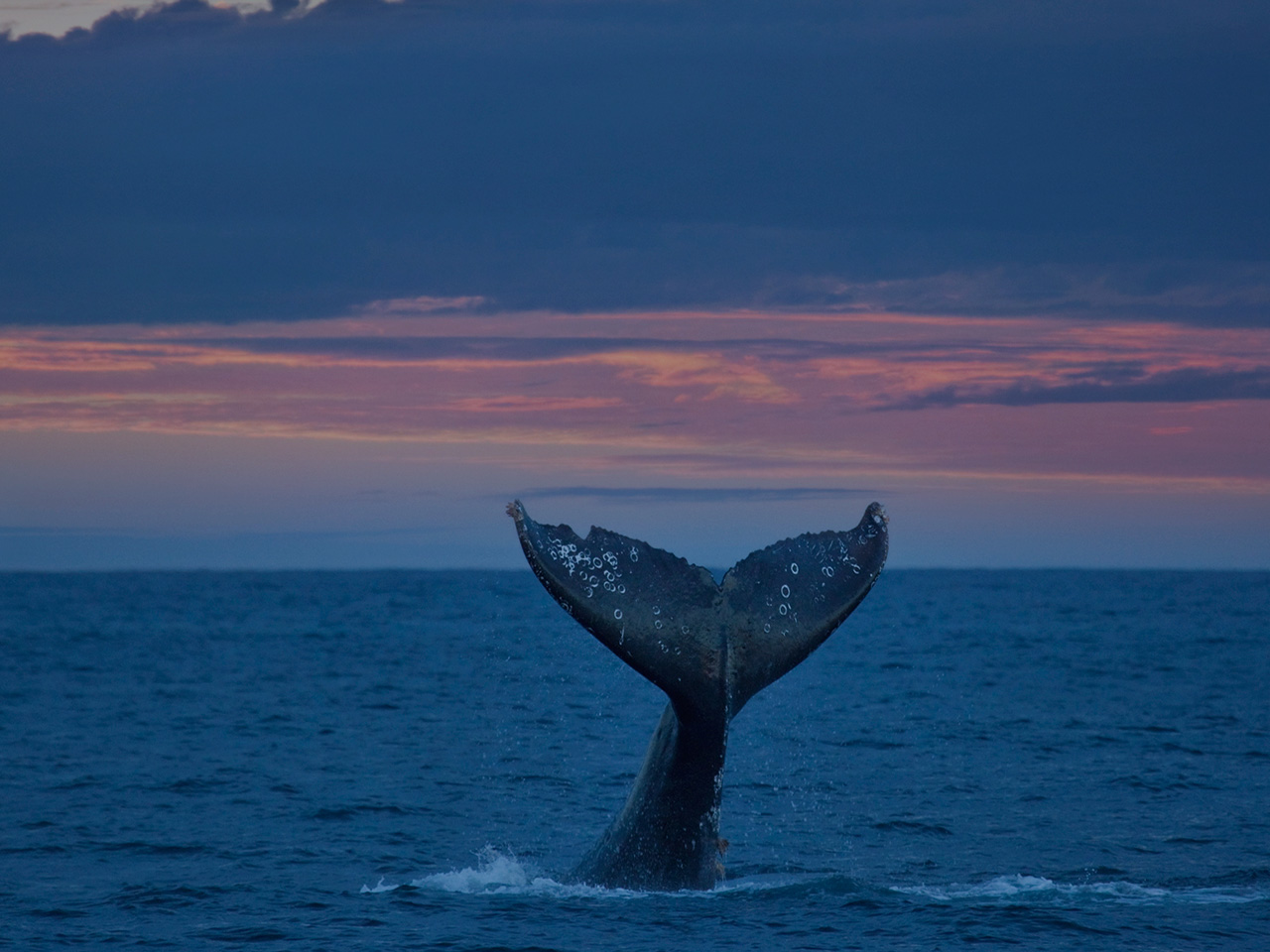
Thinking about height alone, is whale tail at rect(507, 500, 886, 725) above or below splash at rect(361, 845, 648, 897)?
above

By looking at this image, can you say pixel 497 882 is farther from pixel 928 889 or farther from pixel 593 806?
pixel 593 806

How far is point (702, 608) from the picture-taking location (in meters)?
10.3

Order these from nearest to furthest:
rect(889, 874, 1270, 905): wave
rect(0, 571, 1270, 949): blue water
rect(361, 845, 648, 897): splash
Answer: rect(0, 571, 1270, 949): blue water, rect(361, 845, 648, 897): splash, rect(889, 874, 1270, 905): wave

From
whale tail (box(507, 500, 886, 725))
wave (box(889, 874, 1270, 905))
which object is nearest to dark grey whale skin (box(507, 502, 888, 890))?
whale tail (box(507, 500, 886, 725))

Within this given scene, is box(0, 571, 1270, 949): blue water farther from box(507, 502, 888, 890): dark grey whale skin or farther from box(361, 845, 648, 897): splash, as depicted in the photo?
box(507, 502, 888, 890): dark grey whale skin

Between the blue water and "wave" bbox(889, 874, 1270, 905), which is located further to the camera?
"wave" bbox(889, 874, 1270, 905)

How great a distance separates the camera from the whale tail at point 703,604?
998cm

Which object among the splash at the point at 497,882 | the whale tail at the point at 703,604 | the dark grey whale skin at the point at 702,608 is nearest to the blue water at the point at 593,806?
the splash at the point at 497,882

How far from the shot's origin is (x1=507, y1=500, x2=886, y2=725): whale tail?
9977 mm

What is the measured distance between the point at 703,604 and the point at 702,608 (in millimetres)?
31

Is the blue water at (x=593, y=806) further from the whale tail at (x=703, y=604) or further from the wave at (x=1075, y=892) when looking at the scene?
the whale tail at (x=703, y=604)

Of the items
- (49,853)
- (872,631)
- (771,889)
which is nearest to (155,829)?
(49,853)

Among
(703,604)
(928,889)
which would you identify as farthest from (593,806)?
(703,604)

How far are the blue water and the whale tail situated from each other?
245 cm
